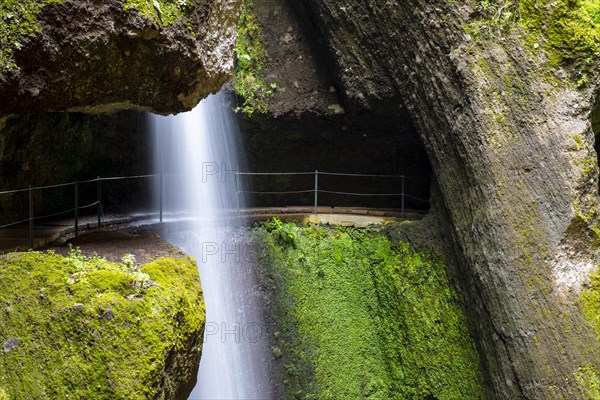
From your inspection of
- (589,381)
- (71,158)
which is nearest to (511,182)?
(589,381)

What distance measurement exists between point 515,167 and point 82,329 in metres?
5.57

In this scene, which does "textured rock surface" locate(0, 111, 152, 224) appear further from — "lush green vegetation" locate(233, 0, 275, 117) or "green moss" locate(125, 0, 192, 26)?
"green moss" locate(125, 0, 192, 26)

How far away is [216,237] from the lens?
1047 cm

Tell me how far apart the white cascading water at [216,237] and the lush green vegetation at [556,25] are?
192 inches

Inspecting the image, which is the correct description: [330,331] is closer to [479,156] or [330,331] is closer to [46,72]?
[479,156]

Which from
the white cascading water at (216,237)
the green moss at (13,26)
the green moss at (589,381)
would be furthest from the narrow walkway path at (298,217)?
the green moss at (589,381)

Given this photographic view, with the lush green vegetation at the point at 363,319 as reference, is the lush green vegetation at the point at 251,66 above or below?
above

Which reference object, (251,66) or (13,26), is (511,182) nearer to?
(251,66)

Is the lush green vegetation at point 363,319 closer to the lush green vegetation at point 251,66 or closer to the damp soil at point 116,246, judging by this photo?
the lush green vegetation at point 251,66

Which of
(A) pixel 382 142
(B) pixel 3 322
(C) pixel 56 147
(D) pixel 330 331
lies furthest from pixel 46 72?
(A) pixel 382 142

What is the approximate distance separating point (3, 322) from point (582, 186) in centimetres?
655

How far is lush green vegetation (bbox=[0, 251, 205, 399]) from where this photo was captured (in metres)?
5.13

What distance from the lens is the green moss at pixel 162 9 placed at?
6465 millimetres

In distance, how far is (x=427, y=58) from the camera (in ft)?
30.5
